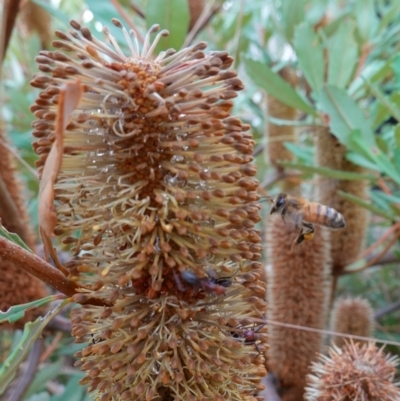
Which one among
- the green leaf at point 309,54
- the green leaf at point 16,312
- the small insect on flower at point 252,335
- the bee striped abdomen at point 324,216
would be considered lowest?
the green leaf at point 16,312

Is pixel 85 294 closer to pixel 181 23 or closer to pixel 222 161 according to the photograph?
pixel 222 161

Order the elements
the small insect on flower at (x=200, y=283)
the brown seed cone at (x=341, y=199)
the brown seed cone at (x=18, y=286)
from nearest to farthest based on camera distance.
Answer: the small insect on flower at (x=200, y=283), the brown seed cone at (x=18, y=286), the brown seed cone at (x=341, y=199)

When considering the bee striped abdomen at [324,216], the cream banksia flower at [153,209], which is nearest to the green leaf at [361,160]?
the bee striped abdomen at [324,216]

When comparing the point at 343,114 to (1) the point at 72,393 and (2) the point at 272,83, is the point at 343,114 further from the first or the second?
(1) the point at 72,393

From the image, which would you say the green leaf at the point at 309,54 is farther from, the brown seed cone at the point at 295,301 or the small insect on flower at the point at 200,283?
the small insect on flower at the point at 200,283

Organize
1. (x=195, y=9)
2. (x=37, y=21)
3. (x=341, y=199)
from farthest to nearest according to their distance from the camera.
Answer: (x=37, y=21) → (x=195, y=9) → (x=341, y=199)

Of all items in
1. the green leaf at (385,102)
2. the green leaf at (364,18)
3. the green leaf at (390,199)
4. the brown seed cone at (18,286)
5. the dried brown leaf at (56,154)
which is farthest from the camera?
the green leaf at (364,18)

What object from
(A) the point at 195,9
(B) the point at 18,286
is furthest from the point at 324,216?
(A) the point at 195,9
